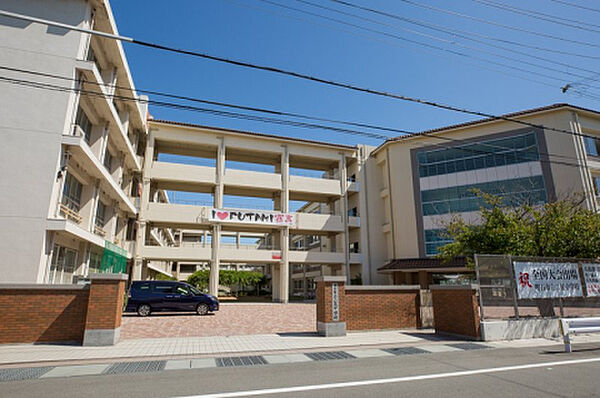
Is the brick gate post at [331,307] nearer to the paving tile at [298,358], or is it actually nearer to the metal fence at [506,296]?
the paving tile at [298,358]

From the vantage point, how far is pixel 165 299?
18.0 m

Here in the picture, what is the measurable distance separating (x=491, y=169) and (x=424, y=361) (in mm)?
24604

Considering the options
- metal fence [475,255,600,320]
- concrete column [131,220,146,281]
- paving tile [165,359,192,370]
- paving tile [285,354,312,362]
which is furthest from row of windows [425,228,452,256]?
paving tile [165,359,192,370]

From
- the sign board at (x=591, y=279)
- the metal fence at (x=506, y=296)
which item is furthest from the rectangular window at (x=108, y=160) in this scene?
the sign board at (x=591, y=279)

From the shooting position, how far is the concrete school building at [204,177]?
Result: 1458 centimetres

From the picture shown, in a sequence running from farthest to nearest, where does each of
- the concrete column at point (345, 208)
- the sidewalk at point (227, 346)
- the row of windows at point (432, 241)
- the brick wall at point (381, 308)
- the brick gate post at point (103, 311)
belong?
the concrete column at point (345, 208), the row of windows at point (432, 241), the brick wall at point (381, 308), the brick gate post at point (103, 311), the sidewalk at point (227, 346)

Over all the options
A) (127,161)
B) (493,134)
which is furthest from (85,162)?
(493,134)

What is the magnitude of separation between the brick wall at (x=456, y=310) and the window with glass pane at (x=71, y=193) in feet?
58.7

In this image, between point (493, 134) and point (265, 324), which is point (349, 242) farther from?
point (265, 324)

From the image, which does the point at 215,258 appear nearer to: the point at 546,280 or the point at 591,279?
the point at 546,280

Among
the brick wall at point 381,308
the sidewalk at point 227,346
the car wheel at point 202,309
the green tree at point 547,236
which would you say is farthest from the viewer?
the car wheel at point 202,309

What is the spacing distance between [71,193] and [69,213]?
91.0 inches

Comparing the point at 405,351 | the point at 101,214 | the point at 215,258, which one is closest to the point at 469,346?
the point at 405,351

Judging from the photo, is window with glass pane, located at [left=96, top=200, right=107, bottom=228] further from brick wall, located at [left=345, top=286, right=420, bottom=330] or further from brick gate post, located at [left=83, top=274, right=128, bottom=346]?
brick wall, located at [left=345, top=286, right=420, bottom=330]
